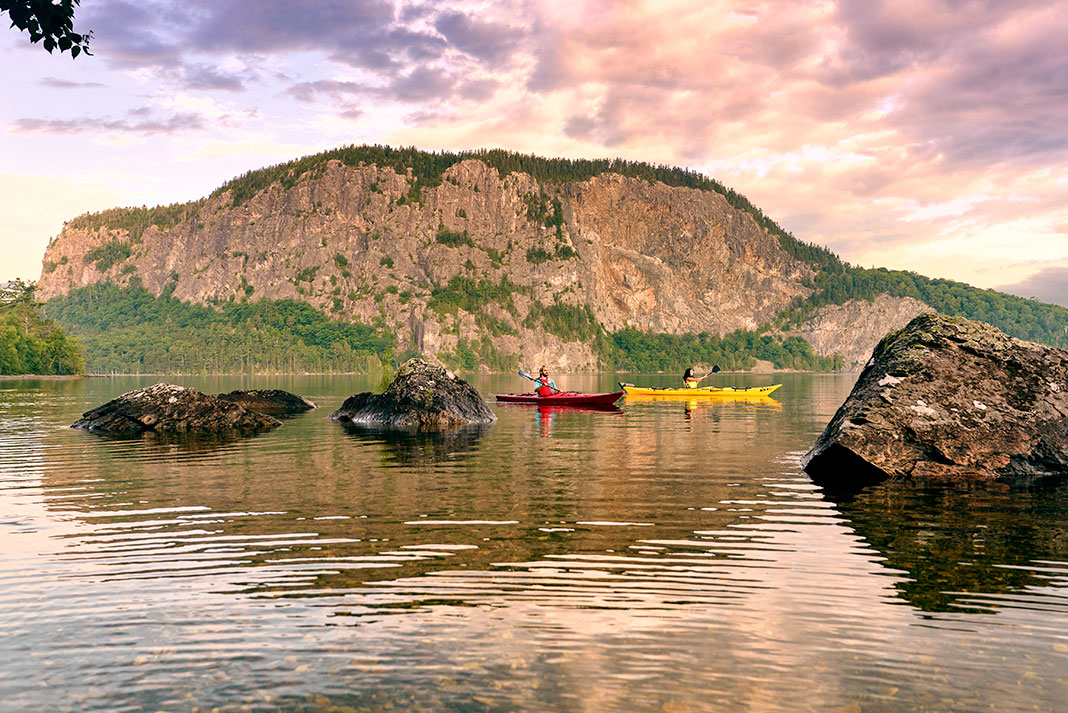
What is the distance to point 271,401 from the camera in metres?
53.1

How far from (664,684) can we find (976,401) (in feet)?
60.5

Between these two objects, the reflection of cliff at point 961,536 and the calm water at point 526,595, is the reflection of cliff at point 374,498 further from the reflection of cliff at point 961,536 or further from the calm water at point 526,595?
the reflection of cliff at point 961,536

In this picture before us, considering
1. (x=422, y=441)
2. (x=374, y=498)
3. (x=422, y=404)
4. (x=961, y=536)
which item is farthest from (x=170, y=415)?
(x=961, y=536)

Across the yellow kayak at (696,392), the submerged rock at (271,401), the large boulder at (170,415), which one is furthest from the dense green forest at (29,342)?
the large boulder at (170,415)

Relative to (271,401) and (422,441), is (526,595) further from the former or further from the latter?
(271,401)

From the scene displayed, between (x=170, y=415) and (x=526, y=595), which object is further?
(x=170, y=415)

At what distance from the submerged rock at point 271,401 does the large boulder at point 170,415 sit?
26.6ft

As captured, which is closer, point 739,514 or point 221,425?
point 739,514

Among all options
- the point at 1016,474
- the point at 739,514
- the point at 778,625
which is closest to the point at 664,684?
the point at 778,625

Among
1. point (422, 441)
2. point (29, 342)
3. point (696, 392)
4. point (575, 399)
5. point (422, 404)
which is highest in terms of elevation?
point (29, 342)

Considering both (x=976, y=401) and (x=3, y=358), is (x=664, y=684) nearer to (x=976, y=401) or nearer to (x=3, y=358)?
(x=976, y=401)

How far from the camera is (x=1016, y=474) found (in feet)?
70.8

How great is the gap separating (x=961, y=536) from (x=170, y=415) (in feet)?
111

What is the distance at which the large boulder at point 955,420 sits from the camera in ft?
70.5
